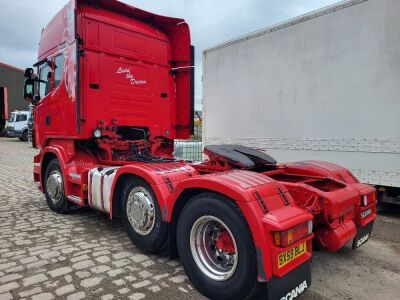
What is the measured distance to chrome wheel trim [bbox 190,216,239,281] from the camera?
2.92 metres

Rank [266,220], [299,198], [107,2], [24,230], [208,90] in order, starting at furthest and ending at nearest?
[208,90]
[107,2]
[24,230]
[299,198]
[266,220]

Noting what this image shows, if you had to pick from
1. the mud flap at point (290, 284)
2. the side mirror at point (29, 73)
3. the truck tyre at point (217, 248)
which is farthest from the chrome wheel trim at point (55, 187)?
the mud flap at point (290, 284)

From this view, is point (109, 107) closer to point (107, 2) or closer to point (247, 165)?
point (107, 2)

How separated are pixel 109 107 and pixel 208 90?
117 inches

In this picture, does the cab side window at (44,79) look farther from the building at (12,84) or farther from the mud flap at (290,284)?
the building at (12,84)

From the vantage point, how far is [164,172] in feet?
12.1

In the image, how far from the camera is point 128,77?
5434 millimetres

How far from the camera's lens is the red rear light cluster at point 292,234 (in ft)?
8.01

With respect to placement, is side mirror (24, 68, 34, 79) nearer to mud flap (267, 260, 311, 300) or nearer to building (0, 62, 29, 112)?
mud flap (267, 260, 311, 300)

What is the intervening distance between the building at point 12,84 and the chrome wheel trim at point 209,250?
3892 centimetres

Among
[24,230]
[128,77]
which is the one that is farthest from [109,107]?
[24,230]

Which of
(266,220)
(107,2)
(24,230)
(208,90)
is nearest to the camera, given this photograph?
(266,220)

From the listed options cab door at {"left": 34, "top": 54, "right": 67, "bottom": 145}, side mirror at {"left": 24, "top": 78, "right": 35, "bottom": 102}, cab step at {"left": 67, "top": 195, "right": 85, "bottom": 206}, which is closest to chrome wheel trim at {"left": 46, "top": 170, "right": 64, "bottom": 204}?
cab step at {"left": 67, "top": 195, "right": 85, "bottom": 206}

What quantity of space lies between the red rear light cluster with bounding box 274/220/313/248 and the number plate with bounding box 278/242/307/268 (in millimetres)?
71
